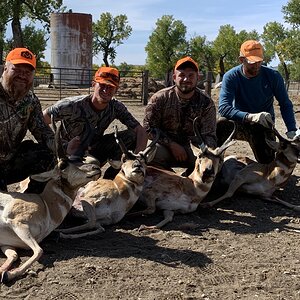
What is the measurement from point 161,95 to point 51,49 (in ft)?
72.2

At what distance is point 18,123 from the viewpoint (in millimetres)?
5773

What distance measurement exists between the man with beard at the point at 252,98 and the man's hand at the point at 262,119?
64 millimetres

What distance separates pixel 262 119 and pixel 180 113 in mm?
1169

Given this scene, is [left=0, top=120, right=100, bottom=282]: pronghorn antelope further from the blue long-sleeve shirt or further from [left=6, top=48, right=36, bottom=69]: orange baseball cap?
the blue long-sleeve shirt

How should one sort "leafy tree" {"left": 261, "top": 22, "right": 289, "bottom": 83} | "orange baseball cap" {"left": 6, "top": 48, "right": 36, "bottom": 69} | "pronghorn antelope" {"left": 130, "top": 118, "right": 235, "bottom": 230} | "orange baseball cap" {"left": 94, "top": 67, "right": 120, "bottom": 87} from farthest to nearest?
"leafy tree" {"left": 261, "top": 22, "right": 289, "bottom": 83}, "orange baseball cap" {"left": 94, "top": 67, "right": 120, "bottom": 87}, "pronghorn antelope" {"left": 130, "top": 118, "right": 235, "bottom": 230}, "orange baseball cap" {"left": 6, "top": 48, "right": 36, "bottom": 69}

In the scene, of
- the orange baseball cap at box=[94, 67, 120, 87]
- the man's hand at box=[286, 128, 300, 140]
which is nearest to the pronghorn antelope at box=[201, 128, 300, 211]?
the man's hand at box=[286, 128, 300, 140]

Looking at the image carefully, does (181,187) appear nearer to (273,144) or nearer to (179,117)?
(179,117)

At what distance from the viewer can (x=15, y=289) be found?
164 inches

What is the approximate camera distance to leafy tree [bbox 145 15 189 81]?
6819cm

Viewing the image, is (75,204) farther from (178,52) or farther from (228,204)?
(178,52)

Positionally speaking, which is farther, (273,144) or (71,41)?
(71,41)

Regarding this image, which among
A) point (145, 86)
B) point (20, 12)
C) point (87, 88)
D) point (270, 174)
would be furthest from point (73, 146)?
point (20, 12)

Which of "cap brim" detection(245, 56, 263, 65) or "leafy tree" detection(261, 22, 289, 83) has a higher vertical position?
"leafy tree" detection(261, 22, 289, 83)

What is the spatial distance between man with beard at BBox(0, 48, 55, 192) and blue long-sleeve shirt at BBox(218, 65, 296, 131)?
3.00 m
